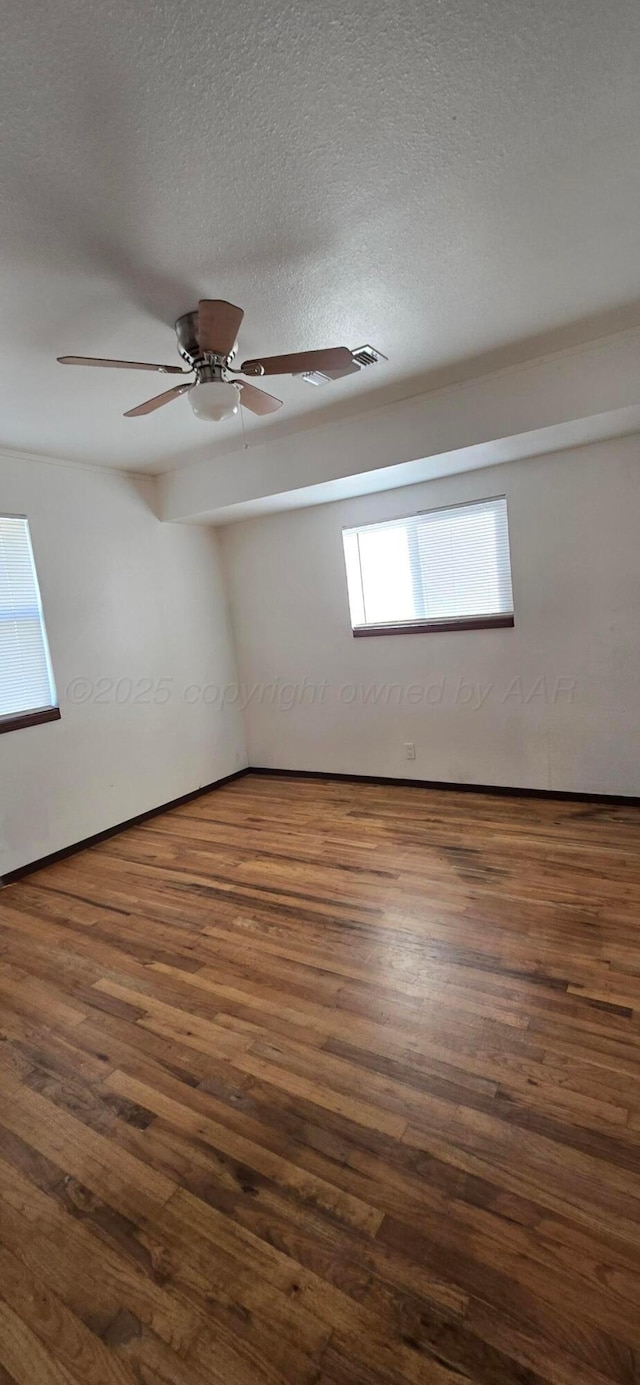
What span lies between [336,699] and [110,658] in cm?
178

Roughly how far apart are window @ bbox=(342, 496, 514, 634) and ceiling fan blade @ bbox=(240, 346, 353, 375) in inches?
82.0

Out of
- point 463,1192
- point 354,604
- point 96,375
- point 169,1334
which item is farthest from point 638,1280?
point 354,604

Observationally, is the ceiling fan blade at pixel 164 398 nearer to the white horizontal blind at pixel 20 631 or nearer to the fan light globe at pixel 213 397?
the fan light globe at pixel 213 397

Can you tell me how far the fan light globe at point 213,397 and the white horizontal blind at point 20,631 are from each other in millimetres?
2033

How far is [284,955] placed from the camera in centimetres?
242

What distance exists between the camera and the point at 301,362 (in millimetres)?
1990

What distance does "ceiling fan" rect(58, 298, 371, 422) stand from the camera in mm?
1877

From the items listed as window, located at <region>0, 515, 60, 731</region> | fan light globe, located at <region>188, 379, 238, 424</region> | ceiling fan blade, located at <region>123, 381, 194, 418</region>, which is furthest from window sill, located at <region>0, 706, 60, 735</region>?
fan light globe, located at <region>188, 379, 238, 424</region>

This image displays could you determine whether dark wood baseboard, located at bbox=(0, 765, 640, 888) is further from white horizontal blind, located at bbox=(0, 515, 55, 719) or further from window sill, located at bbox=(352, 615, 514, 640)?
window sill, located at bbox=(352, 615, 514, 640)

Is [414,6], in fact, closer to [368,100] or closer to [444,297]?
[368,100]

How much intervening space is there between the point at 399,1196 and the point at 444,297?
2.99 m

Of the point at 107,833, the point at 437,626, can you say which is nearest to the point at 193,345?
the point at 437,626

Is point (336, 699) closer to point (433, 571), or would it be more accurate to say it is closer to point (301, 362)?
point (433, 571)

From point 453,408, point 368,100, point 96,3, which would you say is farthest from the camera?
point 453,408
